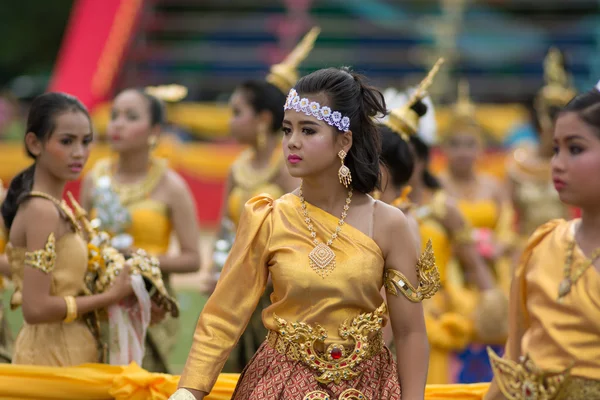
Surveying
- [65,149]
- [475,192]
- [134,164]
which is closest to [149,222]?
[134,164]

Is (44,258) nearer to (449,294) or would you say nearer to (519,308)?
(519,308)

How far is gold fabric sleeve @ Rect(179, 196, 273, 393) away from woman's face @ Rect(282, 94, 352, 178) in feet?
0.76

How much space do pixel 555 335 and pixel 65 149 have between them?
7.42ft

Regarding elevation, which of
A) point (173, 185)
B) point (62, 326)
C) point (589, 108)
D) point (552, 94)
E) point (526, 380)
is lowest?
point (62, 326)

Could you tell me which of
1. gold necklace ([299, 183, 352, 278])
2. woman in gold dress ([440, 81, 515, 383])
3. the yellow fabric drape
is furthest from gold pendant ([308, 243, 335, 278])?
woman in gold dress ([440, 81, 515, 383])

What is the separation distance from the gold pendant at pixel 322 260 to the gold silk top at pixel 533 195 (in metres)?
5.12

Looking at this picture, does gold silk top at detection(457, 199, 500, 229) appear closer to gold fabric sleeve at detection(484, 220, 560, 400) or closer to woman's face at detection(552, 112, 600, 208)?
gold fabric sleeve at detection(484, 220, 560, 400)

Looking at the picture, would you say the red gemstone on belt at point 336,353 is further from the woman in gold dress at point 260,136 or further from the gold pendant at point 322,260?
the woman in gold dress at point 260,136

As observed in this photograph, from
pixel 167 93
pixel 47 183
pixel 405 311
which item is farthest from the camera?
pixel 167 93

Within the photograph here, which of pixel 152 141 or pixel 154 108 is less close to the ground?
pixel 154 108

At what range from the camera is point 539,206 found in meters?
8.84

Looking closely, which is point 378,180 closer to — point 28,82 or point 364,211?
point 364,211

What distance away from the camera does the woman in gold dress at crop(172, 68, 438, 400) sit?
3.93 metres

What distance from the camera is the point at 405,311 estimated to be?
13.1 feet
